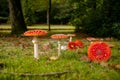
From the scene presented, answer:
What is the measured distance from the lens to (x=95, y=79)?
5582 mm

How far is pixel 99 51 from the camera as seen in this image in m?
6.59

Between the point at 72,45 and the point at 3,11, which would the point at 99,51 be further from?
the point at 3,11

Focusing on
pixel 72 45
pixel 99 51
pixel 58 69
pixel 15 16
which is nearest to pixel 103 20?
pixel 15 16

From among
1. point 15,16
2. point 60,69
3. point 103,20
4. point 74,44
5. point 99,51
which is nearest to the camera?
point 60,69

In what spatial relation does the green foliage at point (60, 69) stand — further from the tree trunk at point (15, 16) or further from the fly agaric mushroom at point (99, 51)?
the tree trunk at point (15, 16)

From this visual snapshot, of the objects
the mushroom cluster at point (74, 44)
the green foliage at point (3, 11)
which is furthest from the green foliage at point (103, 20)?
the green foliage at point (3, 11)

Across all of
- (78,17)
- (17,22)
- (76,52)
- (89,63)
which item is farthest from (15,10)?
(89,63)

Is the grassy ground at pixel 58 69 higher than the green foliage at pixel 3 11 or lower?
higher

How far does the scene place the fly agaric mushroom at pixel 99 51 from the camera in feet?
21.5

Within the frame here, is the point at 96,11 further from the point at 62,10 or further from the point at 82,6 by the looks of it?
the point at 62,10

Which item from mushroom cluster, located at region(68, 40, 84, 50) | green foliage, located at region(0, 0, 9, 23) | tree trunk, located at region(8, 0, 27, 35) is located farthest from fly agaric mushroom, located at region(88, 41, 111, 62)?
green foliage, located at region(0, 0, 9, 23)

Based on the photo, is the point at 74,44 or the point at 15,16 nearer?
the point at 74,44

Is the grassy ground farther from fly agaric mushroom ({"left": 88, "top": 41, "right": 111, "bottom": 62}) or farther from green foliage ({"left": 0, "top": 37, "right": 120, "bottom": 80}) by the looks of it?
fly agaric mushroom ({"left": 88, "top": 41, "right": 111, "bottom": 62})

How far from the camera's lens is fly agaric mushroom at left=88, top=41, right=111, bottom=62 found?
6.55 metres
